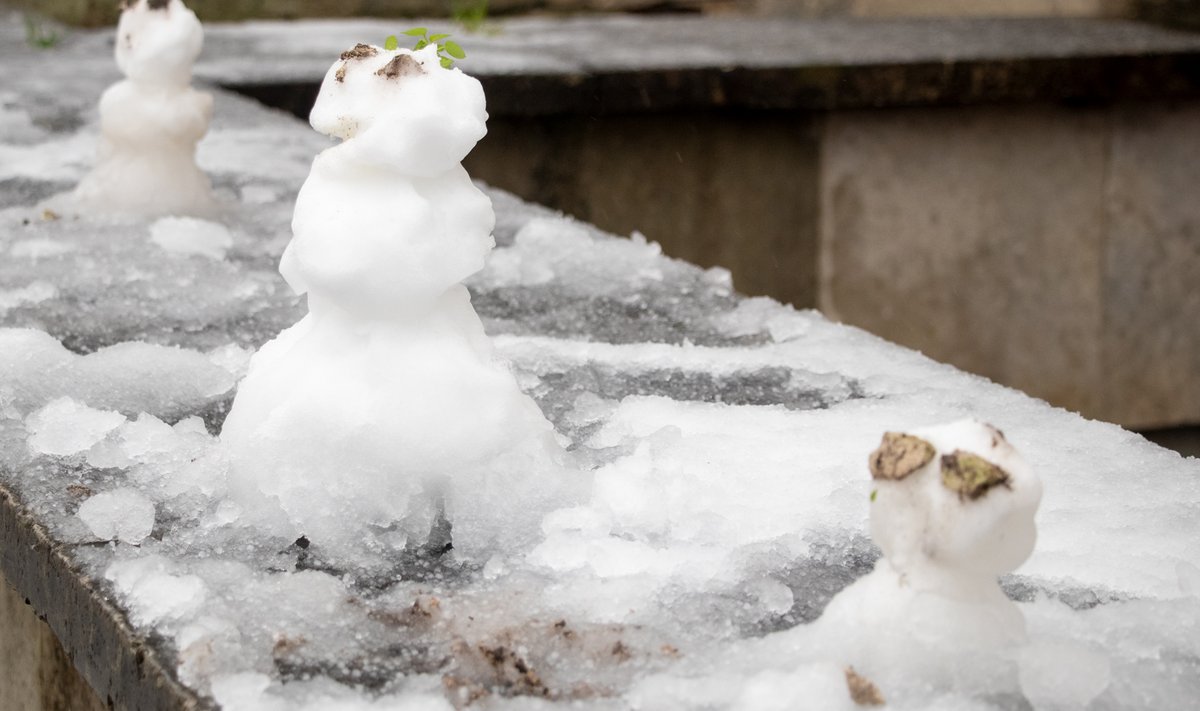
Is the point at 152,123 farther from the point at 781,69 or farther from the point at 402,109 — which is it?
the point at 781,69

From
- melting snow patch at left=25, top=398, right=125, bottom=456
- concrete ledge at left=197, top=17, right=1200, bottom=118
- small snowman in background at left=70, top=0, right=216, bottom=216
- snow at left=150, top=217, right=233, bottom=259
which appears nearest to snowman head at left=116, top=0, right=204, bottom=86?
small snowman in background at left=70, top=0, right=216, bottom=216

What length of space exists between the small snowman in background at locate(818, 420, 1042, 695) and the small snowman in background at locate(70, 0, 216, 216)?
1.76 meters

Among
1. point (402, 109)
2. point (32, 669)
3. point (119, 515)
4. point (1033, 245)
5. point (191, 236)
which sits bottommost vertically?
point (1033, 245)

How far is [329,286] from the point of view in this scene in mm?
1453

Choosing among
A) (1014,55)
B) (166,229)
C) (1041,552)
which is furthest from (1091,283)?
(1041,552)

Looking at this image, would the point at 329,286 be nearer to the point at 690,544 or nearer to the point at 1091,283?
the point at 690,544

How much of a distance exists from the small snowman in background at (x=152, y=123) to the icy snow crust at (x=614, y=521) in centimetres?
28

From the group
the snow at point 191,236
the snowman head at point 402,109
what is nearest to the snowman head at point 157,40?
the snow at point 191,236

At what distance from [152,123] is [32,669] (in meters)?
1.10

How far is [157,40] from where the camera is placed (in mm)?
2537

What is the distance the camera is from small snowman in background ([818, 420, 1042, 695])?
44.6 inches

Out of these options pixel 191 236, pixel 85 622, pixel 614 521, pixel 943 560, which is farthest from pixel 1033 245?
pixel 85 622

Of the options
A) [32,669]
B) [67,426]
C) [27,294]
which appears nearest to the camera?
[67,426]

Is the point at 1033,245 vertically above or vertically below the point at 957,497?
below
